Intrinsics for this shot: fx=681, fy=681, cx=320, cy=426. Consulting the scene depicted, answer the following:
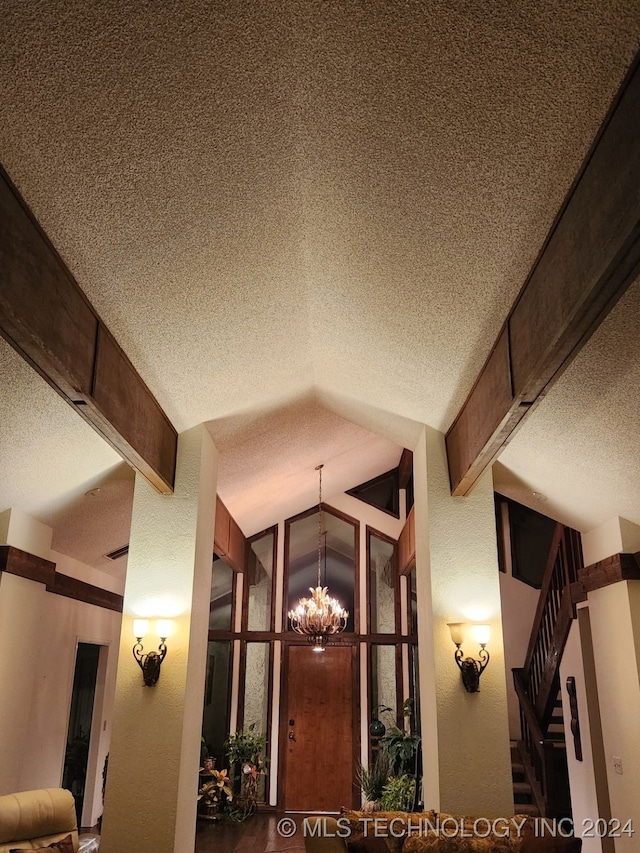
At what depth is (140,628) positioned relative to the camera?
4.58 metres

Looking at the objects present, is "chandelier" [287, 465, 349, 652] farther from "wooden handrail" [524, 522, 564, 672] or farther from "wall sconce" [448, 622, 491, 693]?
"wall sconce" [448, 622, 491, 693]

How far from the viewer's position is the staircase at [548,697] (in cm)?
657

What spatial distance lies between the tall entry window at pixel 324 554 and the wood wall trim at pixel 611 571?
4.63 m

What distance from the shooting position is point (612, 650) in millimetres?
4902

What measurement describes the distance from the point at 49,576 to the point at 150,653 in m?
1.39

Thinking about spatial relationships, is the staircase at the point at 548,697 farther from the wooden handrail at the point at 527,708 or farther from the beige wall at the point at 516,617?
the beige wall at the point at 516,617

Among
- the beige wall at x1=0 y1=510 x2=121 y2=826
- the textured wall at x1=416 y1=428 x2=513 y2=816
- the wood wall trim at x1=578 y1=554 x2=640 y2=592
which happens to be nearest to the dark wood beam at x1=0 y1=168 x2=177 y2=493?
the beige wall at x1=0 y1=510 x2=121 y2=826

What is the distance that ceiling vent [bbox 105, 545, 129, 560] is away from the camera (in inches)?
280

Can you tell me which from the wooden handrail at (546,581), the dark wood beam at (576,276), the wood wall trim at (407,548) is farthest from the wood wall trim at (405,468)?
the dark wood beam at (576,276)

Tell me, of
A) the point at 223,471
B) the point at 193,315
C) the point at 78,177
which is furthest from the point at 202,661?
the point at 78,177

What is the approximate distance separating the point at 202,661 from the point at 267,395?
2041 millimetres

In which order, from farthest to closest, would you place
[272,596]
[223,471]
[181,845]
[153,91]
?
[272,596] → [223,471] → [181,845] → [153,91]

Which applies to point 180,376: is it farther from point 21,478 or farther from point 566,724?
point 566,724

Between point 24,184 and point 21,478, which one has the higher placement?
point 24,184
